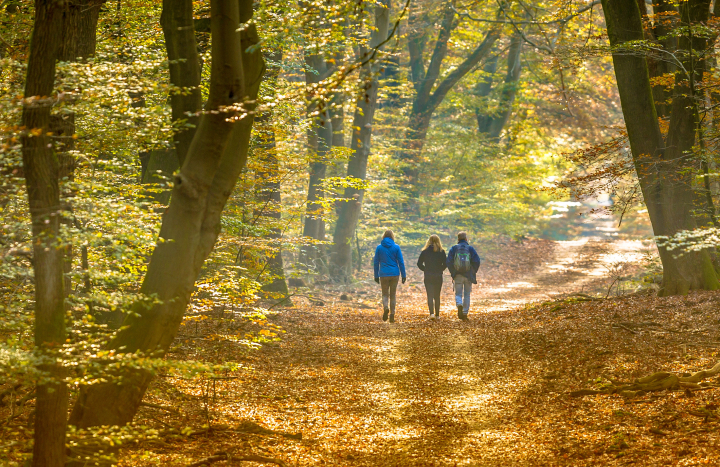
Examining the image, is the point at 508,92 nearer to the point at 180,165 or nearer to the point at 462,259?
the point at 462,259

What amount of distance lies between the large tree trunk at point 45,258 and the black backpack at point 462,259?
8920 mm

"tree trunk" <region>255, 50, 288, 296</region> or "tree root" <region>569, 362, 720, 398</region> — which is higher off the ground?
"tree trunk" <region>255, 50, 288, 296</region>

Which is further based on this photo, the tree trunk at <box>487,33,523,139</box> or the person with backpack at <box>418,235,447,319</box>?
the tree trunk at <box>487,33,523,139</box>

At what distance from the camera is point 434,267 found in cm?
1231

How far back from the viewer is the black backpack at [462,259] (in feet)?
39.0

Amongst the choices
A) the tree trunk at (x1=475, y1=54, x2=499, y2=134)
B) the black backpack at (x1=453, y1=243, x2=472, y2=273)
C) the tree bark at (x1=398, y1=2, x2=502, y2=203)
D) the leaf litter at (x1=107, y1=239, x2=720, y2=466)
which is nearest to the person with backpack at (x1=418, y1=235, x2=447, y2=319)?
the black backpack at (x1=453, y1=243, x2=472, y2=273)

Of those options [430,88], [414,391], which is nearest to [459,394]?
[414,391]

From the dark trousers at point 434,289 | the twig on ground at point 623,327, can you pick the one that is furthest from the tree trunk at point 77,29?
the dark trousers at point 434,289

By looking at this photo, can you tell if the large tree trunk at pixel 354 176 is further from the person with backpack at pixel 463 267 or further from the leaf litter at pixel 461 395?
the leaf litter at pixel 461 395

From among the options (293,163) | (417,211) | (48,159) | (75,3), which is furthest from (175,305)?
(417,211)

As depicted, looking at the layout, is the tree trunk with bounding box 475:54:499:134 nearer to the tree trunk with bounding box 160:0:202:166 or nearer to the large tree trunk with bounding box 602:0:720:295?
the large tree trunk with bounding box 602:0:720:295

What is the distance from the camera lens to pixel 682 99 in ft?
33.2

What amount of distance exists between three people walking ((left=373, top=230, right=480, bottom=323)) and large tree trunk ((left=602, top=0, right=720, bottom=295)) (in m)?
3.49

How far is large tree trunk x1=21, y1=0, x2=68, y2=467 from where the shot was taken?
3723 millimetres
